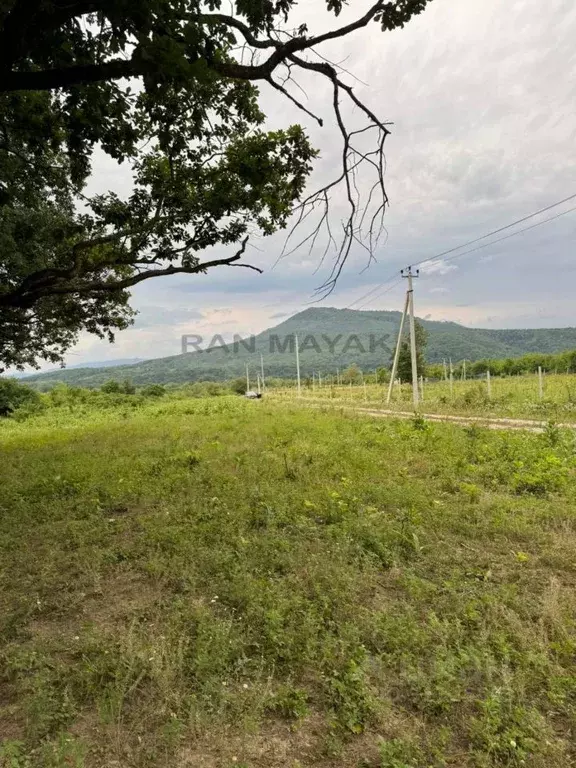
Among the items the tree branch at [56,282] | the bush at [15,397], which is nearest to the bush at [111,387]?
the bush at [15,397]

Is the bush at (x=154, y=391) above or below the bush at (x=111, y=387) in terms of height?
below

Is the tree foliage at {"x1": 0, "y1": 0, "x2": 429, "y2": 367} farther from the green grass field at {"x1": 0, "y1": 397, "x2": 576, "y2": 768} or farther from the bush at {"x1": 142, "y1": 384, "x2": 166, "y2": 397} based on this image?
the bush at {"x1": 142, "y1": 384, "x2": 166, "y2": 397}

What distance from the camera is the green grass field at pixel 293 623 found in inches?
93.3

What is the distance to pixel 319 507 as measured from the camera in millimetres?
5930

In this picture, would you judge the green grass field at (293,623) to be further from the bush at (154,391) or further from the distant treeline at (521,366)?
the distant treeline at (521,366)

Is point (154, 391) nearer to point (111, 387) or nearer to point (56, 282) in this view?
point (111, 387)

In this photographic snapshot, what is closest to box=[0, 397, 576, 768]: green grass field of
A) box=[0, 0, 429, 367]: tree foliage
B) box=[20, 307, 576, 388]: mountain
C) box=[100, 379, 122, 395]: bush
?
box=[0, 0, 429, 367]: tree foliage

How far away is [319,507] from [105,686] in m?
3.55

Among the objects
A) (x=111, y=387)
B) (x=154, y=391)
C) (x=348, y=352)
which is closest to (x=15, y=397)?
(x=111, y=387)

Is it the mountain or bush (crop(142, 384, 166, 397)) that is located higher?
the mountain

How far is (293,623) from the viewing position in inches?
132

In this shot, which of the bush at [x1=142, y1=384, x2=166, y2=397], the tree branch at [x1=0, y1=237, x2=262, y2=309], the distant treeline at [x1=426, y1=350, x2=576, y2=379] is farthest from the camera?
the distant treeline at [x1=426, y1=350, x2=576, y2=379]

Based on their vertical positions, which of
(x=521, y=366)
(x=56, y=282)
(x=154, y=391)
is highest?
(x=56, y=282)

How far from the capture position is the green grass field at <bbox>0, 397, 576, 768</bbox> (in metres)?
2.37
